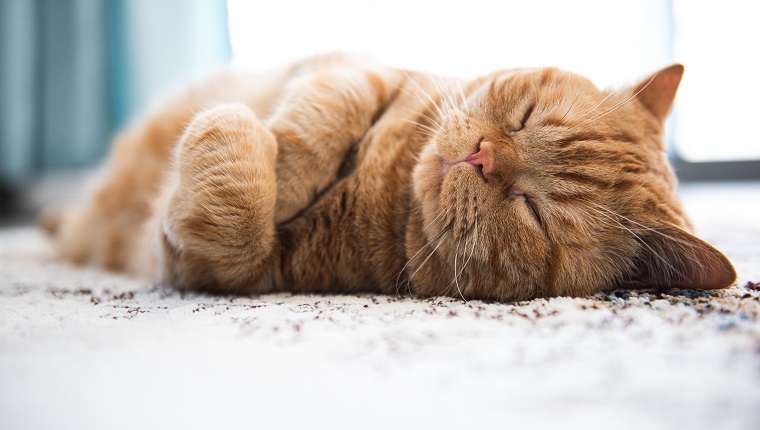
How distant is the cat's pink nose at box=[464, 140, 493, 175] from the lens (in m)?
1.21

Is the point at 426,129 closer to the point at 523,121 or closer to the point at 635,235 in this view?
the point at 523,121

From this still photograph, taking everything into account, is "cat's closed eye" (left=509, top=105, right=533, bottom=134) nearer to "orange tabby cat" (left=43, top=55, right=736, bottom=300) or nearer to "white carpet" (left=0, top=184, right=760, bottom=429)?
"orange tabby cat" (left=43, top=55, right=736, bottom=300)

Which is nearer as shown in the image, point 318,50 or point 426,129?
point 426,129

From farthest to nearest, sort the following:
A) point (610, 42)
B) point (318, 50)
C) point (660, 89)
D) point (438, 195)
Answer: point (610, 42), point (318, 50), point (660, 89), point (438, 195)

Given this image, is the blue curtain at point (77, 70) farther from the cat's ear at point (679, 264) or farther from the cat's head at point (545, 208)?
the cat's ear at point (679, 264)

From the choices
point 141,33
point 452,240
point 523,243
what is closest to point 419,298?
point 452,240

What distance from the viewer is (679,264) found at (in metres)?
1.16

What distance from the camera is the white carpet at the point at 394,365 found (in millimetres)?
643

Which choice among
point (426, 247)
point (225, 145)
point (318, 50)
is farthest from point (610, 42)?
point (225, 145)

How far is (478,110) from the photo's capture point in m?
1.35

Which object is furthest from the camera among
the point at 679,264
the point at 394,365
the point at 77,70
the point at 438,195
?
the point at 77,70

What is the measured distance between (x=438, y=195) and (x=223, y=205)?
0.48 m

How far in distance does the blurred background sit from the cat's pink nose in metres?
1.64

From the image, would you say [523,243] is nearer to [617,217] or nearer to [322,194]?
[617,217]
